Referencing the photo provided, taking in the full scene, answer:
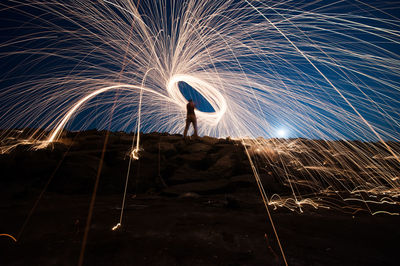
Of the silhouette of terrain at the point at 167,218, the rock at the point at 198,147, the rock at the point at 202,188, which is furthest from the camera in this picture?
the rock at the point at 198,147

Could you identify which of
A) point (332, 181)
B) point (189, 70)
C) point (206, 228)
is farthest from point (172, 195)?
point (189, 70)

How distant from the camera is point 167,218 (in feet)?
12.1

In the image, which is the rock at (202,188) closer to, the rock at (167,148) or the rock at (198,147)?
the rock at (198,147)

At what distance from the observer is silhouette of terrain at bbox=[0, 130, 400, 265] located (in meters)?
2.26

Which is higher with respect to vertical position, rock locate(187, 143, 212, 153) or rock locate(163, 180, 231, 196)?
rock locate(187, 143, 212, 153)

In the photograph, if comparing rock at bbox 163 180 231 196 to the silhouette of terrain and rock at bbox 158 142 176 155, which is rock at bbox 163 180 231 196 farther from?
rock at bbox 158 142 176 155

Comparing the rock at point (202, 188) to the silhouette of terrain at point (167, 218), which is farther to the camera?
the rock at point (202, 188)

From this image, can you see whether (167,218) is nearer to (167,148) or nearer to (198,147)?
(167,148)

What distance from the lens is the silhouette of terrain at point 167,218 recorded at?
7.41 feet

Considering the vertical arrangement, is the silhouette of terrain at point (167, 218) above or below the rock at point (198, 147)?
below

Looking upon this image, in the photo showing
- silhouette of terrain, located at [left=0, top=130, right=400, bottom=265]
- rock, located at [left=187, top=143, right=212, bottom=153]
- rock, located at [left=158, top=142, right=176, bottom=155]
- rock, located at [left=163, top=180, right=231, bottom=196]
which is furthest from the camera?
rock, located at [left=187, top=143, right=212, bottom=153]

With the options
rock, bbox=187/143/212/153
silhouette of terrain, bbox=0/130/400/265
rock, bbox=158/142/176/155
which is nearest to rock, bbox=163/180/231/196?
silhouette of terrain, bbox=0/130/400/265

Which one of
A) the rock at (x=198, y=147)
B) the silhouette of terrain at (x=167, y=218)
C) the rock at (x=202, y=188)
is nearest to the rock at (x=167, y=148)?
the silhouette of terrain at (x=167, y=218)

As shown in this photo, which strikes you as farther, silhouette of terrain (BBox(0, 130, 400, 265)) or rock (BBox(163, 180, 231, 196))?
rock (BBox(163, 180, 231, 196))
